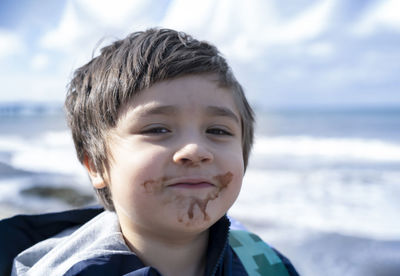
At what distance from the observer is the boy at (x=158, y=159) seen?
4.56 feet

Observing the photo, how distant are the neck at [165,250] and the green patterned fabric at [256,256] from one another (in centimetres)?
37

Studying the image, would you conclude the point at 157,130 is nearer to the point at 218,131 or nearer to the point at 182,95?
the point at 182,95

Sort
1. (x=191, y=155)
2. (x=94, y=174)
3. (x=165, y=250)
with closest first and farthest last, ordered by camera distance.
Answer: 1. (x=191, y=155)
2. (x=165, y=250)
3. (x=94, y=174)

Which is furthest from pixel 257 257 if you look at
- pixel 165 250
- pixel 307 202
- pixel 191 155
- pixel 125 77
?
pixel 307 202

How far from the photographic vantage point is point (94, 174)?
1746 millimetres

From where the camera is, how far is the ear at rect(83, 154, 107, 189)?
1702mm

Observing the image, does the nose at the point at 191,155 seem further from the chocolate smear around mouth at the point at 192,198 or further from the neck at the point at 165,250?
the neck at the point at 165,250

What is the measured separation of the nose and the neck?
0.29m

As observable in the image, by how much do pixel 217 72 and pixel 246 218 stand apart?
3200mm

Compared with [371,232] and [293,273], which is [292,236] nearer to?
[371,232]

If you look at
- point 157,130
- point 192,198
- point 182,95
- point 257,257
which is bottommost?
point 257,257

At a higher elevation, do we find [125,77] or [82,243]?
[125,77]

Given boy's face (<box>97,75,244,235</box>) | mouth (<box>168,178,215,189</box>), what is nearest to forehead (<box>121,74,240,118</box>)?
boy's face (<box>97,75,244,235</box>)

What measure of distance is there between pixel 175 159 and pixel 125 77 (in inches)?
16.6
